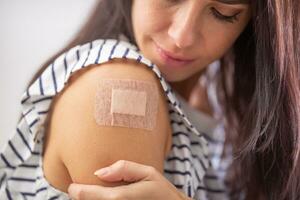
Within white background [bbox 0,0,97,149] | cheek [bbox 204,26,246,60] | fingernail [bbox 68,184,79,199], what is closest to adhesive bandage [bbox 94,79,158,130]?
fingernail [bbox 68,184,79,199]

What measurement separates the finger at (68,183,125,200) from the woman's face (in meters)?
0.31

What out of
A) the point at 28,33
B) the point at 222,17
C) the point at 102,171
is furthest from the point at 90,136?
the point at 28,33

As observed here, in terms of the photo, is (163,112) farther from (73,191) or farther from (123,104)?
(73,191)

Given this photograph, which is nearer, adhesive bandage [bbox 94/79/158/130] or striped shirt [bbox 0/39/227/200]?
adhesive bandage [bbox 94/79/158/130]

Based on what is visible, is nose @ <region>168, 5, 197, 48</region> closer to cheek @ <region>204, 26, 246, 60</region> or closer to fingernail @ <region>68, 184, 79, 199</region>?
cheek @ <region>204, 26, 246, 60</region>

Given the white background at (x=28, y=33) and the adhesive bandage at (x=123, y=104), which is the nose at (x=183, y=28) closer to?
the adhesive bandage at (x=123, y=104)

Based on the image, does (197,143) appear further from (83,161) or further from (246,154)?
(83,161)

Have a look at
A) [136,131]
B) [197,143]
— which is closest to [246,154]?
[197,143]

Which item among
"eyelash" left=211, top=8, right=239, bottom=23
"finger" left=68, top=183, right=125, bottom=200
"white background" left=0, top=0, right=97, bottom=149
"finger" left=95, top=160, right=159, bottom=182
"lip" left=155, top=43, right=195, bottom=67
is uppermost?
"white background" left=0, top=0, right=97, bottom=149

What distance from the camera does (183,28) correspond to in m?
Result: 1.01

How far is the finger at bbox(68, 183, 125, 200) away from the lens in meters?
0.88

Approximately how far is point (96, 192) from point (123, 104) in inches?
6.0

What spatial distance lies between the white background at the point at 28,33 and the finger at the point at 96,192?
0.77 meters

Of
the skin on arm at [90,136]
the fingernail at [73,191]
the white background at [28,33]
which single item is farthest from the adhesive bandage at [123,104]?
the white background at [28,33]
